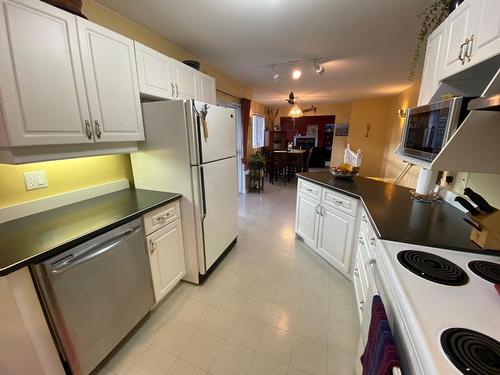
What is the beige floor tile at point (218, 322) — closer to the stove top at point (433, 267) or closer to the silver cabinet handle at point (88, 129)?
the stove top at point (433, 267)

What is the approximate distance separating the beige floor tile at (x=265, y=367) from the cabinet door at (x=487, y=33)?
1.98m

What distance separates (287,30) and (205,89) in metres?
1.10

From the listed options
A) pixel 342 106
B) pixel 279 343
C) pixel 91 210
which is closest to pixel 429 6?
pixel 279 343

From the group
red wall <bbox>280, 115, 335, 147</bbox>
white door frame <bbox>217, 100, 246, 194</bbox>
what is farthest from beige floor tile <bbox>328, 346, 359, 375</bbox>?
red wall <bbox>280, 115, 335, 147</bbox>

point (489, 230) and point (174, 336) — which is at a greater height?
point (489, 230)

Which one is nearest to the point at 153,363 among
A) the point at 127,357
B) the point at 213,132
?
the point at 127,357

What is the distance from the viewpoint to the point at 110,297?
1.34 meters

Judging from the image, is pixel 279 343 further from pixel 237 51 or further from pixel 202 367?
pixel 237 51

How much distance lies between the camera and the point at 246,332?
159 centimetres

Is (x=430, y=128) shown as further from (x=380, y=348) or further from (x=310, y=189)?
(x=310, y=189)

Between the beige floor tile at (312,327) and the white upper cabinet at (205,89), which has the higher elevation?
the white upper cabinet at (205,89)

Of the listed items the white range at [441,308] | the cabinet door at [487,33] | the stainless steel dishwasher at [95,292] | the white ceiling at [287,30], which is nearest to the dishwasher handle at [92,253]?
the stainless steel dishwasher at [95,292]

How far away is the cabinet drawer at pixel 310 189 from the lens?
2382 millimetres

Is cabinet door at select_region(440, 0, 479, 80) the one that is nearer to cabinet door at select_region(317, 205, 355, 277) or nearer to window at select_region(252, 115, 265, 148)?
cabinet door at select_region(317, 205, 355, 277)
